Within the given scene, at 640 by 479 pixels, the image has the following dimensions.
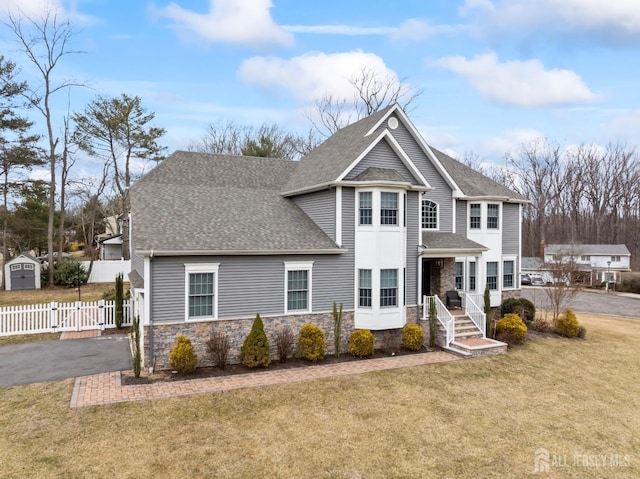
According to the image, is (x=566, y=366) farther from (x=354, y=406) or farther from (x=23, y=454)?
(x=23, y=454)

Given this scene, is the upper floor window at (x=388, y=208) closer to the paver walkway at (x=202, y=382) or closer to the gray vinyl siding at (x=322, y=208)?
the gray vinyl siding at (x=322, y=208)

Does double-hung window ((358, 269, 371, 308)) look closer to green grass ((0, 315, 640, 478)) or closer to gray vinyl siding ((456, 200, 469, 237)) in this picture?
green grass ((0, 315, 640, 478))

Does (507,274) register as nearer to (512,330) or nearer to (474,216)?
(474,216)

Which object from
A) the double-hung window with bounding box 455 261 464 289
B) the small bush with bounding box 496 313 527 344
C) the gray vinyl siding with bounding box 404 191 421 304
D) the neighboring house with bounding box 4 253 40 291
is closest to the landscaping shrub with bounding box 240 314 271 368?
the gray vinyl siding with bounding box 404 191 421 304

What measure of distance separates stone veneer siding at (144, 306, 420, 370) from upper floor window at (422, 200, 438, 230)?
6.03 m

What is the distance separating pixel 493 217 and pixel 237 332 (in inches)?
600

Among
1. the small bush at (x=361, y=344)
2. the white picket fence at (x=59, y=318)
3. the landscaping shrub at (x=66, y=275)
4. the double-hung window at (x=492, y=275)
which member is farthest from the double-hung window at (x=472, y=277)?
the landscaping shrub at (x=66, y=275)

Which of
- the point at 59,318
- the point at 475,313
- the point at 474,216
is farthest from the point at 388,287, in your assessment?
the point at 59,318

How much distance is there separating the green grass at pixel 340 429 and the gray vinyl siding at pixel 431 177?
8.70 m

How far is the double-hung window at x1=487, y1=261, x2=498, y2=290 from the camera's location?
21906mm

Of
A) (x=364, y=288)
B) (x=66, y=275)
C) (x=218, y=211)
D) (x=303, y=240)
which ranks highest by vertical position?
(x=218, y=211)

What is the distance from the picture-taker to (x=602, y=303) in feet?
116

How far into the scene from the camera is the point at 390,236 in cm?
1614

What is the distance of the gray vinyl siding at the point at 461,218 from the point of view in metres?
21.1
